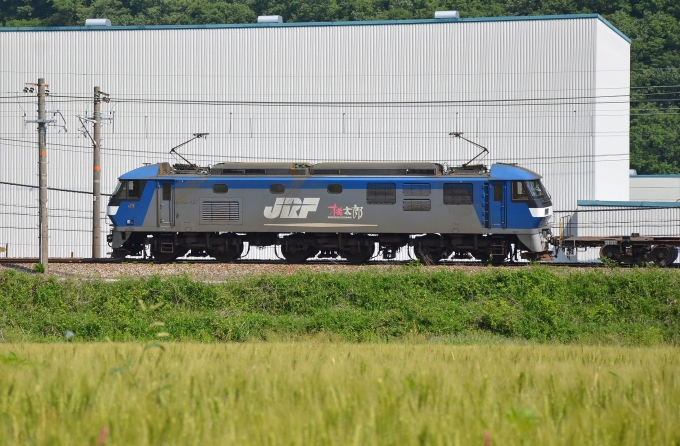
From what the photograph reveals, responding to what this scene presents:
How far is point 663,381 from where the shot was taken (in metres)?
7.00

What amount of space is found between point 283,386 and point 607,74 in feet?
151

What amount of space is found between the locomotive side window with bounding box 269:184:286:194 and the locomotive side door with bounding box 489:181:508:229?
25.1 ft

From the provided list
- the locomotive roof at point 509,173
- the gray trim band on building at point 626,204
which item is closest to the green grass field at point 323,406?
the locomotive roof at point 509,173

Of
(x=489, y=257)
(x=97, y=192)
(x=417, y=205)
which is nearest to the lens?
(x=417, y=205)

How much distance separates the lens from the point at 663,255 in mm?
30266

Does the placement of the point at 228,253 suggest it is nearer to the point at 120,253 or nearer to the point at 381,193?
the point at 120,253

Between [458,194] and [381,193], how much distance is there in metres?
2.80

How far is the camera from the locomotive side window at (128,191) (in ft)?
104

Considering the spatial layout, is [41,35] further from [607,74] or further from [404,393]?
[404,393]

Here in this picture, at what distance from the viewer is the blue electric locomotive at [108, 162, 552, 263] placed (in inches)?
1175

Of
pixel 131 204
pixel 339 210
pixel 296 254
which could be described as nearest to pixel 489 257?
pixel 339 210

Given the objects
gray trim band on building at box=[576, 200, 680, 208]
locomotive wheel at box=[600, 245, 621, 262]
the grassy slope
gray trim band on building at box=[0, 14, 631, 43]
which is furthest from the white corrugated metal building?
the grassy slope

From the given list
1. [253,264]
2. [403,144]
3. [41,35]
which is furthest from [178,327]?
[41,35]

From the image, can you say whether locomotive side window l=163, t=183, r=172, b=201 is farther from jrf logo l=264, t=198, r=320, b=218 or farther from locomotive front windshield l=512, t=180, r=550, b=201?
locomotive front windshield l=512, t=180, r=550, b=201
